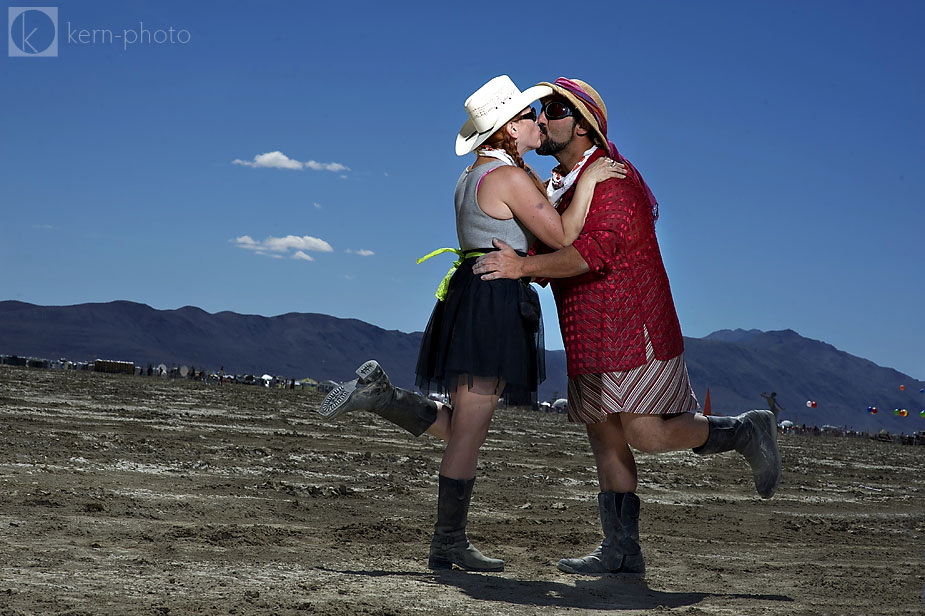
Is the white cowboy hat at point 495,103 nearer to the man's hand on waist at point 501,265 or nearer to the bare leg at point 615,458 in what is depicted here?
the man's hand on waist at point 501,265

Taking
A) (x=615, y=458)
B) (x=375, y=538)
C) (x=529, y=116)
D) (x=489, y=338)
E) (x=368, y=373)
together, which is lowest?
(x=375, y=538)

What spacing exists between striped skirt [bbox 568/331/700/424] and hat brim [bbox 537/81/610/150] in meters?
0.91

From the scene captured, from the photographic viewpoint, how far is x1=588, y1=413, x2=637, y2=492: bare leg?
4129 millimetres

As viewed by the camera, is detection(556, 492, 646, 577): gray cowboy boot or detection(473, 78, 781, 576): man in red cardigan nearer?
detection(473, 78, 781, 576): man in red cardigan

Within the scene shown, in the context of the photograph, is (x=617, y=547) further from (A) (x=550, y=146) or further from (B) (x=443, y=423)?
(A) (x=550, y=146)

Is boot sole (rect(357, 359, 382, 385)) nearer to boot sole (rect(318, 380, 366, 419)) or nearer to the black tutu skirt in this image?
boot sole (rect(318, 380, 366, 419))

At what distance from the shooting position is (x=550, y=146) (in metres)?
4.19

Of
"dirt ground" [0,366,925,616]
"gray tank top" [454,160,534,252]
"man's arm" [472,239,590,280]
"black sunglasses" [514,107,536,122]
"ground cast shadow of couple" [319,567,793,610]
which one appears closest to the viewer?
"dirt ground" [0,366,925,616]

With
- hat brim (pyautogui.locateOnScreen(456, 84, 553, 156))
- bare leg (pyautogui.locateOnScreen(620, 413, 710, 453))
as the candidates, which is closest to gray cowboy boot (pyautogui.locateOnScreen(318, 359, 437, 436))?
bare leg (pyautogui.locateOnScreen(620, 413, 710, 453))

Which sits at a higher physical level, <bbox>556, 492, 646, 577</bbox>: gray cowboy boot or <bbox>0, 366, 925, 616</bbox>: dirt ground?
<bbox>556, 492, 646, 577</bbox>: gray cowboy boot

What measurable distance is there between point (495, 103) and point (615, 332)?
1.13 metres

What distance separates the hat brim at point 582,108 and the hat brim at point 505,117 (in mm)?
32

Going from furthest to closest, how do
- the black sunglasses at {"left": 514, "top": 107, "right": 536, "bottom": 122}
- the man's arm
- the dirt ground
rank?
the black sunglasses at {"left": 514, "top": 107, "right": 536, "bottom": 122} < the man's arm < the dirt ground

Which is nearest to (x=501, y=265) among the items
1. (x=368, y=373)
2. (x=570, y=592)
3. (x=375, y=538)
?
(x=368, y=373)
